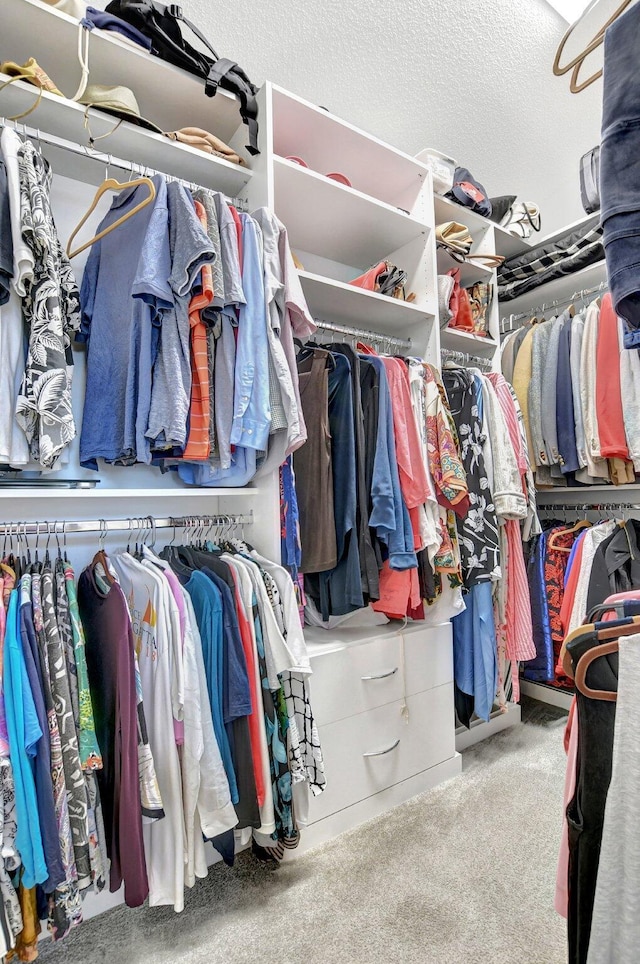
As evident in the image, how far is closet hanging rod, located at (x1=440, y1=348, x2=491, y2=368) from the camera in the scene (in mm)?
2440

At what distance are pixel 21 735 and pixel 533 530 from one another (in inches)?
80.5

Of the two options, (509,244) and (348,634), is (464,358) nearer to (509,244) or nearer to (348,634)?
(509,244)

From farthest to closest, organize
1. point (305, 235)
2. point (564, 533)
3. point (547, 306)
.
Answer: point (547, 306)
point (564, 533)
point (305, 235)

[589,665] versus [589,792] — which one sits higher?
[589,665]

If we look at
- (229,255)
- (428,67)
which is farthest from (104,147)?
(428,67)

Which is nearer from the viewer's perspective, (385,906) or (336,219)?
(385,906)

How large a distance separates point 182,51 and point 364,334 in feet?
3.56

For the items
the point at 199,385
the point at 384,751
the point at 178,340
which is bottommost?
the point at 384,751

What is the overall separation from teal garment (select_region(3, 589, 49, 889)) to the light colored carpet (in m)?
0.49

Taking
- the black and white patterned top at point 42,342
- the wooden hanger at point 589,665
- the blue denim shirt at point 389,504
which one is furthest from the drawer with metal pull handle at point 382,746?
the black and white patterned top at point 42,342

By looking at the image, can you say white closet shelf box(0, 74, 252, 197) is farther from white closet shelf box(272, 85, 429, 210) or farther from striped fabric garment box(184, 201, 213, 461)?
striped fabric garment box(184, 201, 213, 461)

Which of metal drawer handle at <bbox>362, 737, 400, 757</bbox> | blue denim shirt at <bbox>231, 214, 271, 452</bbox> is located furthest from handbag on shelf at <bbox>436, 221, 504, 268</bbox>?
metal drawer handle at <bbox>362, 737, 400, 757</bbox>

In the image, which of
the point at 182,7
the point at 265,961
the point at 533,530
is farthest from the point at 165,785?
the point at 182,7

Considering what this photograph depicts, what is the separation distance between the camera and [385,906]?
4.46ft
